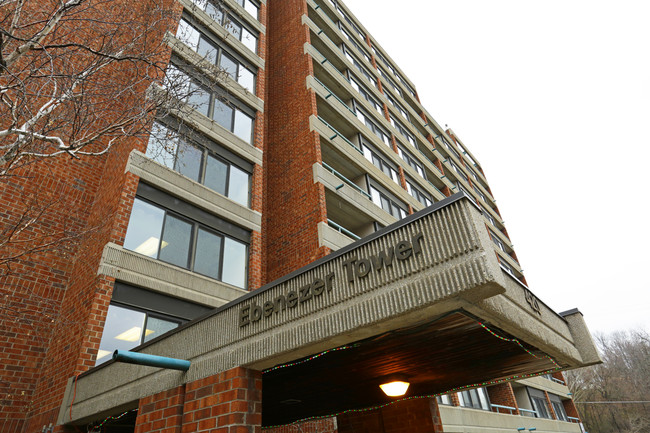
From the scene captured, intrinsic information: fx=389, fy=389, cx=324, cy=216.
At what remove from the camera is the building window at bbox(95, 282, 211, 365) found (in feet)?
27.6

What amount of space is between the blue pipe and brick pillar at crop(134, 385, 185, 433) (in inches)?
10.8

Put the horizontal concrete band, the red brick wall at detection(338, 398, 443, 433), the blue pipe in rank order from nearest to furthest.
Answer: the horizontal concrete band → the blue pipe → the red brick wall at detection(338, 398, 443, 433)

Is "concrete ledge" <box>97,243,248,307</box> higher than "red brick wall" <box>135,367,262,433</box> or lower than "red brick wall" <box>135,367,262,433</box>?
higher

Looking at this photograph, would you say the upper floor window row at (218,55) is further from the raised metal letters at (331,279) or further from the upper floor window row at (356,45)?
the upper floor window row at (356,45)

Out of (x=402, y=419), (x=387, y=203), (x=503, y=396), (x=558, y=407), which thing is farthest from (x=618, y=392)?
(x=402, y=419)

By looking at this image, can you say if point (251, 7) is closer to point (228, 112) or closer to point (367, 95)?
point (228, 112)

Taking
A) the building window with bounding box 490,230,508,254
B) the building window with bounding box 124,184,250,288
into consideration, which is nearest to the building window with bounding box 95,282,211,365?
the building window with bounding box 124,184,250,288

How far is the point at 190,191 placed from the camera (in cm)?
1139

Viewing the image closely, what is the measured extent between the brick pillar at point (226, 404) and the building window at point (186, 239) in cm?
625

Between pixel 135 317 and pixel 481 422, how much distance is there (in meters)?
14.6

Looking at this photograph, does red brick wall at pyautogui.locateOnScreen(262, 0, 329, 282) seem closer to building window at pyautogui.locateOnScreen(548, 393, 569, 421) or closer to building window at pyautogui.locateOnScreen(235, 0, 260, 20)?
building window at pyautogui.locateOnScreen(235, 0, 260, 20)

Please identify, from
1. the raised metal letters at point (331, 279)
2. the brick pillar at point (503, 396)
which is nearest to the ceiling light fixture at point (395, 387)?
the raised metal letters at point (331, 279)

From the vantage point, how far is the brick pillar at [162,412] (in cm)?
444

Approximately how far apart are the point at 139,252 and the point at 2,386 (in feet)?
11.9
